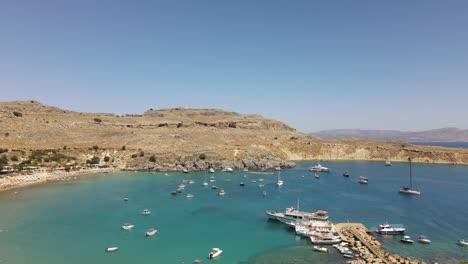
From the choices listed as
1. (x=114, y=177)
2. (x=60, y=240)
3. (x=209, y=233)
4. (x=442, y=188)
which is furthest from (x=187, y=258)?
(x=442, y=188)

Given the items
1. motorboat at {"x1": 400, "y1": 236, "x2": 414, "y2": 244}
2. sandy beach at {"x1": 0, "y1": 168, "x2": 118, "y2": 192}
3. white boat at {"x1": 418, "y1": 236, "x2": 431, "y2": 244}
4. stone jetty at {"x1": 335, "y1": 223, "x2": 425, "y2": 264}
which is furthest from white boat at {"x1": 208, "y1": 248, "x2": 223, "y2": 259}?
sandy beach at {"x1": 0, "y1": 168, "x2": 118, "y2": 192}

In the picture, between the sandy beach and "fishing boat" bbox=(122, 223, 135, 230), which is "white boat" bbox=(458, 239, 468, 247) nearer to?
"fishing boat" bbox=(122, 223, 135, 230)

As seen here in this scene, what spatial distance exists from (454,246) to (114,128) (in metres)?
128

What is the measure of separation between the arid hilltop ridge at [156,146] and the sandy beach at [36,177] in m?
6.68

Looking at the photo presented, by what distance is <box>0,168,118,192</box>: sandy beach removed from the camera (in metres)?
76.1

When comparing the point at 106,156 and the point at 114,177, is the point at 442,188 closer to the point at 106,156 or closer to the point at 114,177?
the point at 114,177

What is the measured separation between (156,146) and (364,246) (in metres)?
89.6

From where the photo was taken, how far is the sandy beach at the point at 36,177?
76125 mm

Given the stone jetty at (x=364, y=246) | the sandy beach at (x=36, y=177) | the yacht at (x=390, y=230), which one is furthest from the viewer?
the sandy beach at (x=36, y=177)

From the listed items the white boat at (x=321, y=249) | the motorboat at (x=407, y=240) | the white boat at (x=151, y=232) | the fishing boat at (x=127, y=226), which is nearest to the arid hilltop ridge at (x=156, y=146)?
the fishing boat at (x=127, y=226)

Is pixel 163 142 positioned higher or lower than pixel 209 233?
higher

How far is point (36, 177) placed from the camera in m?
83.9

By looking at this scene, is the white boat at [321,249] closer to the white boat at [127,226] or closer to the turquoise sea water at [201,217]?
the turquoise sea water at [201,217]

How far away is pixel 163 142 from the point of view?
126 meters
